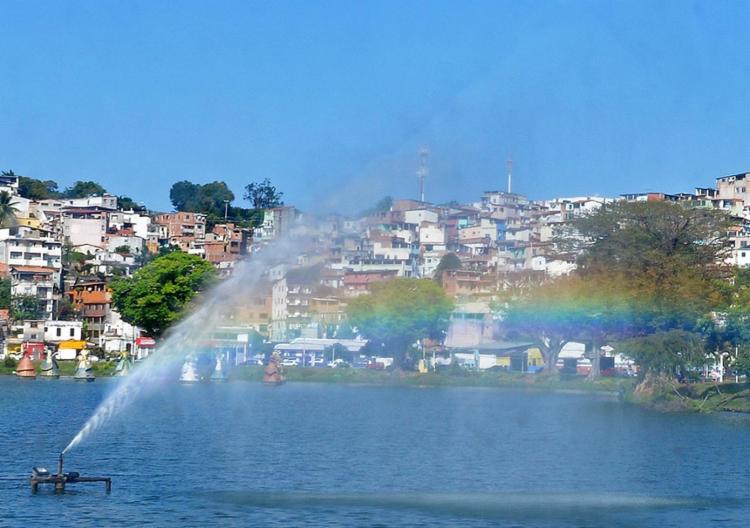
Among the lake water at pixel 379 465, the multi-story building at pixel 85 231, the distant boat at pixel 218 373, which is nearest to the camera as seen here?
the lake water at pixel 379 465

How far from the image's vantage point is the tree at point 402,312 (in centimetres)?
7862

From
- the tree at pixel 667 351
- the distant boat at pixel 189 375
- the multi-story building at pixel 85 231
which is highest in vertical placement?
the multi-story building at pixel 85 231

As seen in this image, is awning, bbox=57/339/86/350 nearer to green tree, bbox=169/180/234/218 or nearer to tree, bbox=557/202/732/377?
tree, bbox=557/202/732/377

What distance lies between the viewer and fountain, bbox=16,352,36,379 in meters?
85.9

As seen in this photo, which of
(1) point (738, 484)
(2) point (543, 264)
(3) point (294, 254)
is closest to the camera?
(3) point (294, 254)

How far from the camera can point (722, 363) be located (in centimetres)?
7756

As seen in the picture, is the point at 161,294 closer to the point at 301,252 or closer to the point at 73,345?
the point at 73,345

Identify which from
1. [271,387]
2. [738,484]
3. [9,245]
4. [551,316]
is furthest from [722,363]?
[9,245]

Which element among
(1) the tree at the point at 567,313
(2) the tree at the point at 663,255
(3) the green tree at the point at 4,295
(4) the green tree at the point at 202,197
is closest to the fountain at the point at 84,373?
(3) the green tree at the point at 4,295

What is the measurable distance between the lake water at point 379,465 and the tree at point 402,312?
17.8 metres

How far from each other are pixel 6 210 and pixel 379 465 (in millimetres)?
100551

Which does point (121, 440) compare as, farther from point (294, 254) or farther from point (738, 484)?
point (738, 484)

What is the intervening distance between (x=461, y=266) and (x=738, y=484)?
42983 millimetres

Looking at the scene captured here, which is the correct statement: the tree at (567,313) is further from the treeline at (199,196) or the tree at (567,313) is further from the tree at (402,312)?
the treeline at (199,196)
